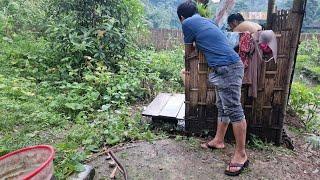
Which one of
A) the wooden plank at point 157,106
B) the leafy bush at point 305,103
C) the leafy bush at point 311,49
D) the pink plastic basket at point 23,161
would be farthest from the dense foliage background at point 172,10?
the pink plastic basket at point 23,161

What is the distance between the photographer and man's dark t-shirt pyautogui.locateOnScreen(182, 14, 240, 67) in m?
3.33

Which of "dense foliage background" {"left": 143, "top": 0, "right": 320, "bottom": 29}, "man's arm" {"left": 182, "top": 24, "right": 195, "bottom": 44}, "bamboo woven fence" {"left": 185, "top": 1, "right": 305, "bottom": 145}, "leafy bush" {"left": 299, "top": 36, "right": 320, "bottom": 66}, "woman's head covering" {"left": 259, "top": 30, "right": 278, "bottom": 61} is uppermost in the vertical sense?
"man's arm" {"left": 182, "top": 24, "right": 195, "bottom": 44}

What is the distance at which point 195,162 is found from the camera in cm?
356

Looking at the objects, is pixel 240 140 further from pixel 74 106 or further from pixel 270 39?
pixel 74 106

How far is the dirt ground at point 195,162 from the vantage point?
331 centimetres

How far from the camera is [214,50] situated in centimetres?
336

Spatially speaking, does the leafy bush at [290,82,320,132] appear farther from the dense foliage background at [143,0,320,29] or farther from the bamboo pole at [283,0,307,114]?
the dense foliage background at [143,0,320,29]

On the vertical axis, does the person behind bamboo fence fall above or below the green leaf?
above

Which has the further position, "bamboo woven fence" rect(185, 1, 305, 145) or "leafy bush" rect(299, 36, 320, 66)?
"leafy bush" rect(299, 36, 320, 66)

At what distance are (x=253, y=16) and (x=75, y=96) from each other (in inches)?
193

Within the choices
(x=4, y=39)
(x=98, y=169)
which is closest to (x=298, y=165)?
(x=98, y=169)

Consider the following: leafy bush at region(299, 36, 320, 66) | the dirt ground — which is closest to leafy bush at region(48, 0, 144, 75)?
the dirt ground

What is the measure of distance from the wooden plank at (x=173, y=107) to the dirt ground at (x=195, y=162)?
16.6 inches

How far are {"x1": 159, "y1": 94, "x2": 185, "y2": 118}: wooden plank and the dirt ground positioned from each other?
1.39 feet
